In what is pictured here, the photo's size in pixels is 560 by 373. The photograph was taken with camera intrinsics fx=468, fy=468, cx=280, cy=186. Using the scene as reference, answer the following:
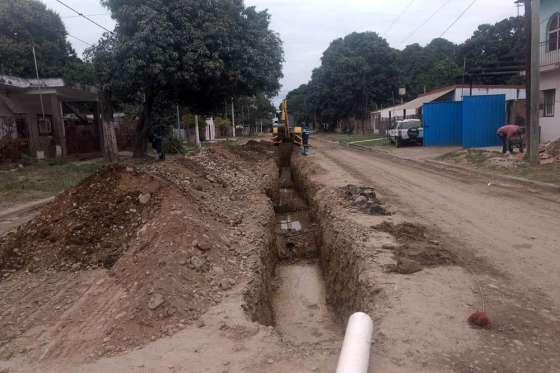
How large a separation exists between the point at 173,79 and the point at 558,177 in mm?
12479

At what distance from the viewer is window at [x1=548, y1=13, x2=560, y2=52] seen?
2003 centimetres

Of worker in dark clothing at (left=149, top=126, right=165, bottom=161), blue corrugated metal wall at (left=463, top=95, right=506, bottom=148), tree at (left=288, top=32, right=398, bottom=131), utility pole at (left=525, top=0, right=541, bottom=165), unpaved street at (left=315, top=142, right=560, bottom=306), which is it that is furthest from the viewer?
tree at (left=288, top=32, right=398, bottom=131)

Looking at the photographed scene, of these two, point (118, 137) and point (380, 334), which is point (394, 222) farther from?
point (118, 137)

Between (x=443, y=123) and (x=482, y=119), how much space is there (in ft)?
15.4

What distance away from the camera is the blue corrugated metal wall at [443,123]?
84.6 ft

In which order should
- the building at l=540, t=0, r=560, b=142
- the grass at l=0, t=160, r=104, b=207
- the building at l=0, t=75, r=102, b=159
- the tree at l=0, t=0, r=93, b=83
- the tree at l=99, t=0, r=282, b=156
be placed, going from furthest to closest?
the tree at l=0, t=0, r=93, b=83 < the building at l=540, t=0, r=560, b=142 < the building at l=0, t=75, r=102, b=159 < the tree at l=99, t=0, r=282, b=156 < the grass at l=0, t=160, r=104, b=207

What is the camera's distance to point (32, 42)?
27344 mm

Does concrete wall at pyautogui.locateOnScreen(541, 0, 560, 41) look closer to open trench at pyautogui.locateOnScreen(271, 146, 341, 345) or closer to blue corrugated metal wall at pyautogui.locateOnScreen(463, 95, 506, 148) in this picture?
blue corrugated metal wall at pyautogui.locateOnScreen(463, 95, 506, 148)

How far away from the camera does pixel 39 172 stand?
16.5 meters

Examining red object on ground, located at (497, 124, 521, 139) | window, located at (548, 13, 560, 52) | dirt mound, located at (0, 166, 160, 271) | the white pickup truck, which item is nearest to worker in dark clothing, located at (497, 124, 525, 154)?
red object on ground, located at (497, 124, 521, 139)

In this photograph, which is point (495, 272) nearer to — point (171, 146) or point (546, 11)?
point (546, 11)

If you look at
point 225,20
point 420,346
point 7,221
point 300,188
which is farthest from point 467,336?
point 225,20

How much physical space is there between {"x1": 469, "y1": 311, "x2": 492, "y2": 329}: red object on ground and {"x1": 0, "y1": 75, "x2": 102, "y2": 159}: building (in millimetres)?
18070

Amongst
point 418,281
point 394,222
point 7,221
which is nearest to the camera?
point 418,281
